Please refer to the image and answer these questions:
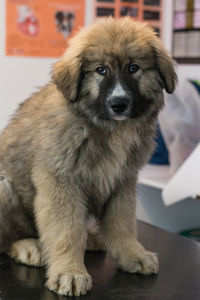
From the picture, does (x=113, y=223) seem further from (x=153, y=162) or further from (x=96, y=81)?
(x=153, y=162)

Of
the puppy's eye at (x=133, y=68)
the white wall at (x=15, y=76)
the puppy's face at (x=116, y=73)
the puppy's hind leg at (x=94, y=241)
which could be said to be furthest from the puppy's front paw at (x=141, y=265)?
the white wall at (x=15, y=76)

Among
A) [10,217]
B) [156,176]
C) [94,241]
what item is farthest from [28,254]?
[156,176]

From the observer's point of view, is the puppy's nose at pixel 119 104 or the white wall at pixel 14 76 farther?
the white wall at pixel 14 76

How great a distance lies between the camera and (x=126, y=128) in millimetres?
1481

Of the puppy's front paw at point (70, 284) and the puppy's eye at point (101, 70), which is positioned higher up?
the puppy's eye at point (101, 70)

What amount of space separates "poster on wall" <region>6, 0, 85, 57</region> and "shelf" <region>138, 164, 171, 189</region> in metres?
0.98

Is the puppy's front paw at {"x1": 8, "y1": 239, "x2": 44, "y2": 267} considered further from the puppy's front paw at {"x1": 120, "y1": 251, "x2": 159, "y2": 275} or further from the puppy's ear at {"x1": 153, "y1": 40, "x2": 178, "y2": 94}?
the puppy's ear at {"x1": 153, "y1": 40, "x2": 178, "y2": 94}

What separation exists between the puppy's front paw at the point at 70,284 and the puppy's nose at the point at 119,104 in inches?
18.7

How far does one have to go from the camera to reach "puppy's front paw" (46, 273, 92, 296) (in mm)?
1339

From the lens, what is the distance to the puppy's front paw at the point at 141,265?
153cm

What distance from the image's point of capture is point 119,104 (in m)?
1.35

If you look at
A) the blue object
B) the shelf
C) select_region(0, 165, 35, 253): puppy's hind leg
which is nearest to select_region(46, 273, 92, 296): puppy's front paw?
select_region(0, 165, 35, 253): puppy's hind leg

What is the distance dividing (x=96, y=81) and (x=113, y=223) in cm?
49

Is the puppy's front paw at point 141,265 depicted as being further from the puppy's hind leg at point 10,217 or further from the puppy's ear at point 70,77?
the puppy's ear at point 70,77
